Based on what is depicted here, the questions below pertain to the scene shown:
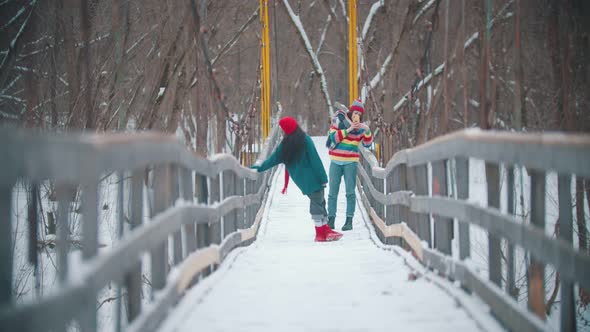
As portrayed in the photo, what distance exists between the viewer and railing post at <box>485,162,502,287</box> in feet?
14.5

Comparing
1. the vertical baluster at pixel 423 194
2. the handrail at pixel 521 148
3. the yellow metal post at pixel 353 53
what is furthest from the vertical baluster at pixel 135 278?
the yellow metal post at pixel 353 53

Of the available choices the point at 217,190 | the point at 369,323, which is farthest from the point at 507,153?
the point at 217,190

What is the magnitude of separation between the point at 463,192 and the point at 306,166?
5.06 meters

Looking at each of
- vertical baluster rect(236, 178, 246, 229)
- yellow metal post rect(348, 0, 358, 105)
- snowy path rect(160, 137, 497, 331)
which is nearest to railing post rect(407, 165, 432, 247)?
snowy path rect(160, 137, 497, 331)

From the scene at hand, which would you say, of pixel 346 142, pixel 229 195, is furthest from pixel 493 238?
pixel 346 142

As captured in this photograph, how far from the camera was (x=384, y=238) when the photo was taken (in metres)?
9.34

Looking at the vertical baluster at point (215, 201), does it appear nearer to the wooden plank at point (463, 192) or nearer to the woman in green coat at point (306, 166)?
the wooden plank at point (463, 192)

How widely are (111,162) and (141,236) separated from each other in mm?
541

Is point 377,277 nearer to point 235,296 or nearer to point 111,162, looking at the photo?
point 235,296

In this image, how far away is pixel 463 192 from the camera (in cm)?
496

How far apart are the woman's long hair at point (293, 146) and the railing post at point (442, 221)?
14.0ft

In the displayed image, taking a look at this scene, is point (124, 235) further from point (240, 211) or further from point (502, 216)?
point (240, 211)

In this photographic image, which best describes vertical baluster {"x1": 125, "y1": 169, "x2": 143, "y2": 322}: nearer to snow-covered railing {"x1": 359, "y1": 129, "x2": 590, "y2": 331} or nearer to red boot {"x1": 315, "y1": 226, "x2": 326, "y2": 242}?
snow-covered railing {"x1": 359, "y1": 129, "x2": 590, "y2": 331}

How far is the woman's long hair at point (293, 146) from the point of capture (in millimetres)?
9828
